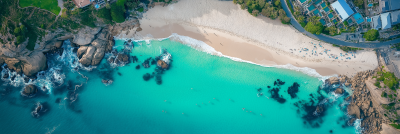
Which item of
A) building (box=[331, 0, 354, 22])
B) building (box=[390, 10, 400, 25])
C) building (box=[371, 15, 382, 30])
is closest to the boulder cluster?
building (box=[371, 15, 382, 30])

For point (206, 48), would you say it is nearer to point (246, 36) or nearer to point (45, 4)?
point (246, 36)

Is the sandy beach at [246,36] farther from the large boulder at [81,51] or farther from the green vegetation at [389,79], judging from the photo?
the large boulder at [81,51]

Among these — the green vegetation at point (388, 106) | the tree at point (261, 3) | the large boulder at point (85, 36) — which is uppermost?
the tree at point (261, 3)

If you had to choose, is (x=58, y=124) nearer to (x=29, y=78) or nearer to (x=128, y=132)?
(x=29, y=78)

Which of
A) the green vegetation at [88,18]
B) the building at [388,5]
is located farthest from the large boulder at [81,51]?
the building at [388,5]

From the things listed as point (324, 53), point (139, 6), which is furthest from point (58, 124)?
point (324, 53)

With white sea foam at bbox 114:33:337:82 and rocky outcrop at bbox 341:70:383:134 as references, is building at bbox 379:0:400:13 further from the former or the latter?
white sea foam at bbox 114:33:337:82
